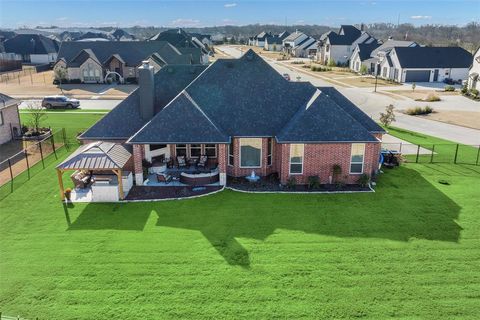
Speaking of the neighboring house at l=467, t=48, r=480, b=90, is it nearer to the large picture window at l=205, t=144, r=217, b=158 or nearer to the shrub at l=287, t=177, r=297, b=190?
the shrub at l=287, t=177, r=297, b=190

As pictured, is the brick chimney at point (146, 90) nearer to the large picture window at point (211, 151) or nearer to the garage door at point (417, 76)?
the large picture window at point (211, 151)

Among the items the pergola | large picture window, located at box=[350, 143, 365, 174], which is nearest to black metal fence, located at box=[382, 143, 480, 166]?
large picture window, located at box=[350, 143, 365, 174]

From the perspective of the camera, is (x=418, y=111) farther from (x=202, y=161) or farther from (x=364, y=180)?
(x=202, y=161)

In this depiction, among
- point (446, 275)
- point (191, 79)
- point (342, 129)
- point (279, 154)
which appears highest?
point (191, 79)

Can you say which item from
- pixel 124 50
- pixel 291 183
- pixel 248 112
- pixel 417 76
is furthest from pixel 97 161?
pixel 417 76

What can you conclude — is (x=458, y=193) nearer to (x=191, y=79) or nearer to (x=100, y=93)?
(x=191, y=79)

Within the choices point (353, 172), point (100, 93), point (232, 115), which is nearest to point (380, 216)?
point (353, 172)
